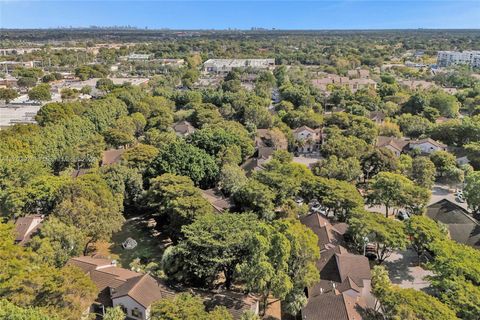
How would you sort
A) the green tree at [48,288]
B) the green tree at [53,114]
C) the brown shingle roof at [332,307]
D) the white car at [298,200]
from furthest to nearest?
the green tree at [53,114]
the white car at [298,200]
the brown shingle roof at [332,307]
the green tree at [48,288]

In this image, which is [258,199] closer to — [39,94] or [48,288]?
[48,288]

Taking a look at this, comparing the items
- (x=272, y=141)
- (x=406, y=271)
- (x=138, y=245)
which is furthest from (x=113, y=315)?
(x=272, y=141)

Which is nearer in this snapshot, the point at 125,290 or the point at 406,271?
the point at 125,290

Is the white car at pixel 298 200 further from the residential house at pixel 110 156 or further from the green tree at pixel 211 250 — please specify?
the residential house at pixel 110 156

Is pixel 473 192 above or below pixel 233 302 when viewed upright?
above

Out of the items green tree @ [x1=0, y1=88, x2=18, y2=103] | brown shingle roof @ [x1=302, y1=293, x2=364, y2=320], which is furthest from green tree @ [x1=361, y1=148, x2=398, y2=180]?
green tree @ [x1=0, y1=88, x2=18, y2=103]

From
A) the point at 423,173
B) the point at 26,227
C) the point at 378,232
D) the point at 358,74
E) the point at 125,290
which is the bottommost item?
the point at 125,290

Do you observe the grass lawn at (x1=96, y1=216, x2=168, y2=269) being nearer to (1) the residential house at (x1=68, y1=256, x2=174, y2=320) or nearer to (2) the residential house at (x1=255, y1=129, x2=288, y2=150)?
(1) the residential house at (x1=68, y1=256, x2=174, y2=320)

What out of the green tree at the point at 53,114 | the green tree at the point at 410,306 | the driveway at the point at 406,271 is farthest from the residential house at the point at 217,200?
the green tree at the point at 53,114
